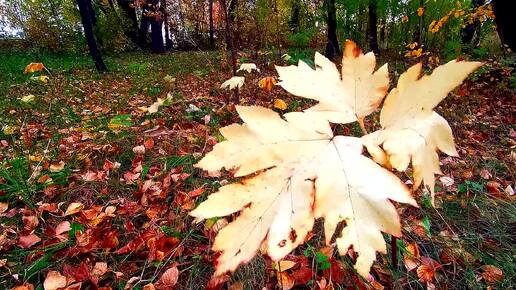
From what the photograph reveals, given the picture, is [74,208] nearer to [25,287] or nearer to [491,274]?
[25,287]

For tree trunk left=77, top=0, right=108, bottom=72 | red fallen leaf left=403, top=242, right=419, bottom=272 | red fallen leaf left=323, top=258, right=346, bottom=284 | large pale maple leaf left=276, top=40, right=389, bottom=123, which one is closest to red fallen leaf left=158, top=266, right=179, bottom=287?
red fallen leaf left=323, top=258, right=346, bottom=284

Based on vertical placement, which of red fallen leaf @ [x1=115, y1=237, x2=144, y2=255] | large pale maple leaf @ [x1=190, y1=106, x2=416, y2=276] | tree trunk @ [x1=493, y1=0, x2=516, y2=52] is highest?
tree trunk @ [x1=493, y1=0, x2=516, y2=52]

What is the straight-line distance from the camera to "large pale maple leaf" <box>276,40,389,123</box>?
51cm

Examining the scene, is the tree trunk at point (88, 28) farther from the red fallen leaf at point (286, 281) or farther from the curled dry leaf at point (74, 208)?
the red fallen leaf at point (286, 281)

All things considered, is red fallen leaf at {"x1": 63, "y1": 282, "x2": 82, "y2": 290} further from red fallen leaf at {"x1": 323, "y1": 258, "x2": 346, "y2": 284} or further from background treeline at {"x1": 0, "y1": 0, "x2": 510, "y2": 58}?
background treeline at {"x1": 0, "y1": 0, "x2": 510, "y2": 58}

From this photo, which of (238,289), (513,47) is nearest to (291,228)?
(238,289)

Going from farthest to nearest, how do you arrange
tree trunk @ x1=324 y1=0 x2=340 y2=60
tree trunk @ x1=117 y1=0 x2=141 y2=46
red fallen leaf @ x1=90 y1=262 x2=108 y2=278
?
tree trunk @ x1=117 y1=0 x2=141 y2=46 → tree trunk @ x1=324 y1=0 x2=340 y2=60 → red fallen leaf @ x1=90 y1=262 x2=108 y2=278

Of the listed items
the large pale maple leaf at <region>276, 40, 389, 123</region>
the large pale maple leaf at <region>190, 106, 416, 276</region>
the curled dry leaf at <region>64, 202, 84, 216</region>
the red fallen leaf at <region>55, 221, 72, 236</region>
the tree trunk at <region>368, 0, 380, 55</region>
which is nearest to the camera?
the large pale maple leaf at <region>190, 106, 416, 276</region>

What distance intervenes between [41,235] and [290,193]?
151 cm

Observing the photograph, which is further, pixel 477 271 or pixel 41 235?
pixel 41 235

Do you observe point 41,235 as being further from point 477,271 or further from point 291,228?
point 477,271

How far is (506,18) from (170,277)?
4.43 m

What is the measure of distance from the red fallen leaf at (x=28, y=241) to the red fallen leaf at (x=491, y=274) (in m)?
1.73

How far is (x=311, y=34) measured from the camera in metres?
9.84
